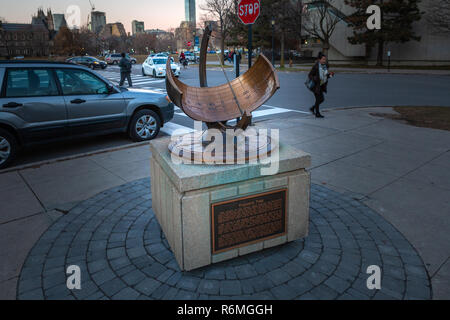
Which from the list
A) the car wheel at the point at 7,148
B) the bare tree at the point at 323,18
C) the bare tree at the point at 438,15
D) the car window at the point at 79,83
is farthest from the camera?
the bare tree at the point at 323,18

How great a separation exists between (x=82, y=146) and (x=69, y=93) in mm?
1403

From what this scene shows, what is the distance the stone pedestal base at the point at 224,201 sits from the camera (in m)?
3.34

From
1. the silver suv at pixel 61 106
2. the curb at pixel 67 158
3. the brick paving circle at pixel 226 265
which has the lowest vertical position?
the brick paving circle at pixel 226 265

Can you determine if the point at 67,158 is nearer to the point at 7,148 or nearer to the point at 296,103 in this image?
the point at 7,148

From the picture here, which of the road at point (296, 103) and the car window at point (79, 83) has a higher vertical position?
the car window at point (79, 83)

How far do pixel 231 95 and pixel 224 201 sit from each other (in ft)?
4.84

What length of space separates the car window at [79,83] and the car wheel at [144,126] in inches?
37.0

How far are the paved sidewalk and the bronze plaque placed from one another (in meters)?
1.55

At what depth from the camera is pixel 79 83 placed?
25.1ft

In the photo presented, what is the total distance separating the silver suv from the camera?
6695 mm

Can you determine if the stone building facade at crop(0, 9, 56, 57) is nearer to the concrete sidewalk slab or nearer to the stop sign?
the stop sign

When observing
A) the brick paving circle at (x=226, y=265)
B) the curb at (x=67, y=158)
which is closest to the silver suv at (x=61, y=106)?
the curb at (x=67, y=158)

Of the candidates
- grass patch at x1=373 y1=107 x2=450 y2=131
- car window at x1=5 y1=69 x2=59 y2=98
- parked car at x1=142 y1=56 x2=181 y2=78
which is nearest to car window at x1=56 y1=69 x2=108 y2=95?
car window at x1=5 y1=69 x2=59 y2=98

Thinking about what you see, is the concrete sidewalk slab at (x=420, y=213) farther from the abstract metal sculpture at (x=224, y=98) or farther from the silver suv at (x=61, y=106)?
the silver suv at (x=61, y=106)
